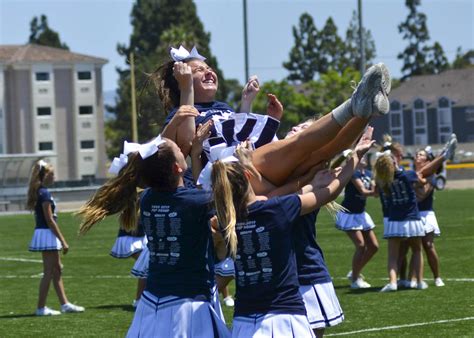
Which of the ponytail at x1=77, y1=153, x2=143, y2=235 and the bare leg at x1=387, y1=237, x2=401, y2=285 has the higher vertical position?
the ponytail at x1=77, y1=153, x2=143, y2=235

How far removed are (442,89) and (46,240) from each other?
5280 cm

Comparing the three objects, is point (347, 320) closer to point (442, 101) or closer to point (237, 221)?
point (237, 221)

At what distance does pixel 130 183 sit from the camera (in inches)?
265

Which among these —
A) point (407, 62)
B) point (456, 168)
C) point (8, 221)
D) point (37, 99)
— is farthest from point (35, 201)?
point (407, 62)

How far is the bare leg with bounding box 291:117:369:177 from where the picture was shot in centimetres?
628

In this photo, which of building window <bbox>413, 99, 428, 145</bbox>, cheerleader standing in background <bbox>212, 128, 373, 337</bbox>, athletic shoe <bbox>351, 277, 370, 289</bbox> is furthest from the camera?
building window <bbox>413, 99, 428, 145</bbox>

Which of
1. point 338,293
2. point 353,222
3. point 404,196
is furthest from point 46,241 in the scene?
point 404,196

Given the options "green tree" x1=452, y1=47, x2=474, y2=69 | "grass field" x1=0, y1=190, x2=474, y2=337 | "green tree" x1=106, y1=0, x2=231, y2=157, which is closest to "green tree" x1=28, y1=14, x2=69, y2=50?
"green tree" x1=106, y1=0, x2=231, y2=157

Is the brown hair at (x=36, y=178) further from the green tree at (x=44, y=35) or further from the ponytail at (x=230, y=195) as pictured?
the green tree at (x=44, y=35)

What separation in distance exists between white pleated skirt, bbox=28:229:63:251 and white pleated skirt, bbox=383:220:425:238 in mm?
4077

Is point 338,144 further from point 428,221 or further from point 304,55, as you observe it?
point 304,55

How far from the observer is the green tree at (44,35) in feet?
356

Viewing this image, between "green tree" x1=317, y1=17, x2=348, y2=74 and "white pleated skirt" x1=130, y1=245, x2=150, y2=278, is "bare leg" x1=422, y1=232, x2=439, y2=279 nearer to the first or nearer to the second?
"white pleated skirt" x1=130, y1=245, x2=150, y2=278

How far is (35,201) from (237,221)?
767 centimetres
